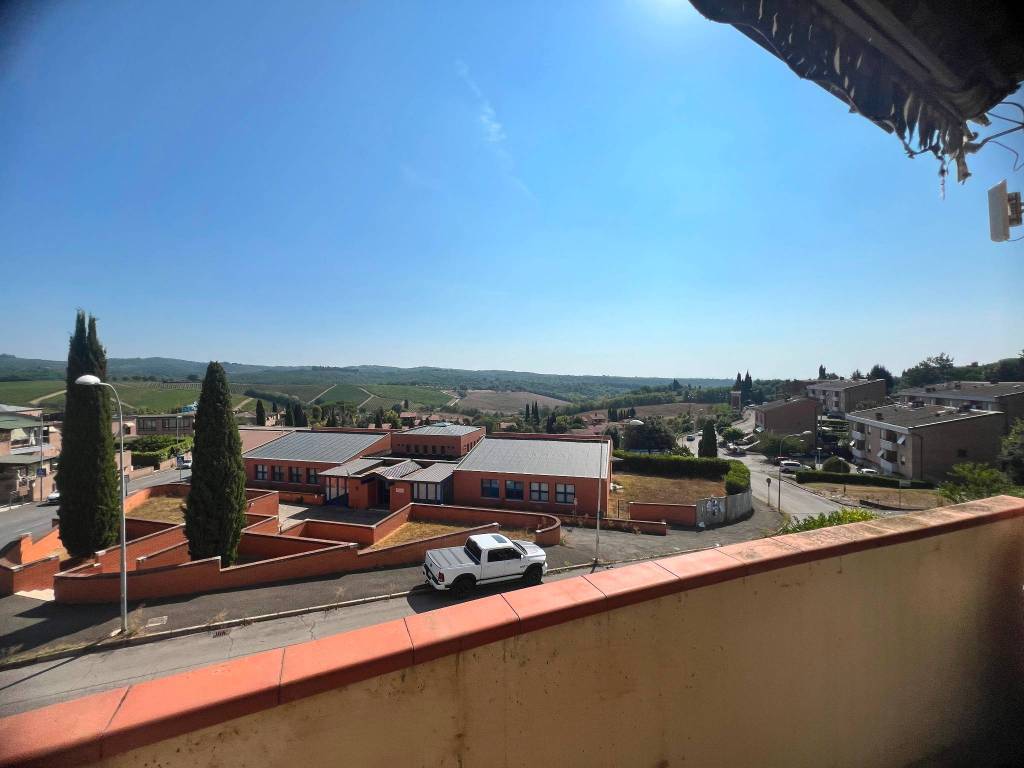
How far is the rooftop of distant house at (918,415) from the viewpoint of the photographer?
38156 millimetres

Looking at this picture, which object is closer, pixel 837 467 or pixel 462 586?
pixel 462 586

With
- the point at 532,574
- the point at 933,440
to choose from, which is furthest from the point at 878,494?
the point at 532,574

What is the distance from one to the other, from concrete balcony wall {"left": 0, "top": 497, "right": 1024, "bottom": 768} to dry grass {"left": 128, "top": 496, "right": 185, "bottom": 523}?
26.4 metres

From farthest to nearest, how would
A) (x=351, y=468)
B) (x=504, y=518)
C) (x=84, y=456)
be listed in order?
(x=351, y=468) → (x=504, y=518) → (x=84, y=456)

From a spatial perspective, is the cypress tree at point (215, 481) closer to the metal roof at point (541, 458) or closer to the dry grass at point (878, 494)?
the metal roof at point (541, 458)

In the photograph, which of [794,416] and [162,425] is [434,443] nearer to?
[162,425]

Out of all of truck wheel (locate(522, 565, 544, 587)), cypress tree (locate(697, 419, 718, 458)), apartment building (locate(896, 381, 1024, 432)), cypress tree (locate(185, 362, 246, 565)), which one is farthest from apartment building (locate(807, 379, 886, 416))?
cypress tree (locate(185, 362, 246, 565))

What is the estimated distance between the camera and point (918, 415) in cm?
4241

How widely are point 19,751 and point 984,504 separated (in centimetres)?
564

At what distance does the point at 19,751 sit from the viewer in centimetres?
131

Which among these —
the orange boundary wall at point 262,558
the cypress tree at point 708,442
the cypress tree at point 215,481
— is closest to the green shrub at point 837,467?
the cypress tree at point 708,442

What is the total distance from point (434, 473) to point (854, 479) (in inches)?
1427

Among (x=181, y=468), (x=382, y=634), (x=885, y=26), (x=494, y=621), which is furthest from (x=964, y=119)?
(x=181, y=468)

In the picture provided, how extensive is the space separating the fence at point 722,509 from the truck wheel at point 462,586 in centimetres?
1530
